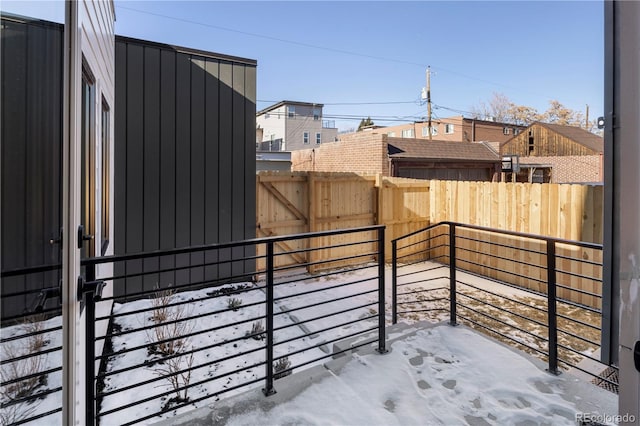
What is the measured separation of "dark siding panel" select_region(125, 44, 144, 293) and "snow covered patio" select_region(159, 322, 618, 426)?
2.90 meters

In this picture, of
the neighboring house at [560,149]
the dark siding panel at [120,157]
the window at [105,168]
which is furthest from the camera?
the neighboring house at [560,149]

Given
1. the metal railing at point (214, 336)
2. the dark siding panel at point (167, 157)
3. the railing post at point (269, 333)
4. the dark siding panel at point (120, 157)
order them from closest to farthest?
the metal railing at point (214, 336)
the railing post at point (269, 333)
the dark siding panel at point (120, 157)
the dark siding panel at point (167, 157)

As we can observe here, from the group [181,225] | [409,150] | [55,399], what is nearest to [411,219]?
[181,225]

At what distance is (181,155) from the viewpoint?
15.1 feet

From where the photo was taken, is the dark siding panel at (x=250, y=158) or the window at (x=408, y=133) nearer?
the dark siding panel at (x=250, y=158)

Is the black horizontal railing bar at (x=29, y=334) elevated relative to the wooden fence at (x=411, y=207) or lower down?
lower down

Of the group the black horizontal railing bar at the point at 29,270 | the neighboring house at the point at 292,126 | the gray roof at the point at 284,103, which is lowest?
the black horizontal railing bar at the point at 29,270

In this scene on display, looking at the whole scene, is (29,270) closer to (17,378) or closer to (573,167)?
(17,378)

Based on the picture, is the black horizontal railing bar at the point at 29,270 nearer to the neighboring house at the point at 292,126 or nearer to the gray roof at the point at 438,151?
the gray roof at the point at 438,151

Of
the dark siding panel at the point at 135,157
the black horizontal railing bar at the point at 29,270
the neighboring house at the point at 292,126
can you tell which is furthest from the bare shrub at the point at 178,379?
the neighboring house at the point at 292,126

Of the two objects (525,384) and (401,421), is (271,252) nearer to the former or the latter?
(401,421)

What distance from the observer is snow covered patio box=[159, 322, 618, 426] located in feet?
6.01

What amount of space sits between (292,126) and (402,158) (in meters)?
14.4

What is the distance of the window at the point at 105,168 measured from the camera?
3053 mm
